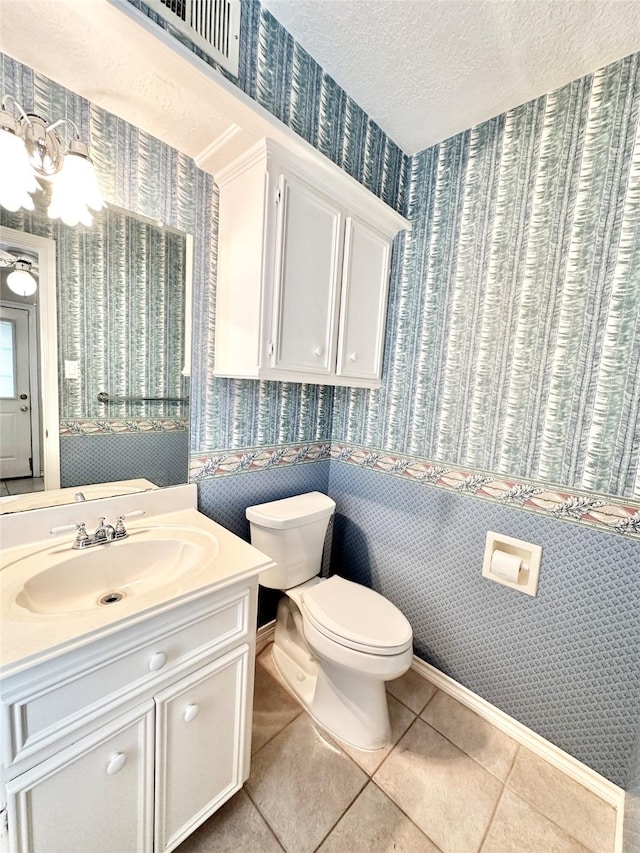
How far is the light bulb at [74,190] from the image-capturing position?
0.94 m

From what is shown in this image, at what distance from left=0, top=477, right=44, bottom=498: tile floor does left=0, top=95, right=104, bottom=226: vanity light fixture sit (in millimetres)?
747

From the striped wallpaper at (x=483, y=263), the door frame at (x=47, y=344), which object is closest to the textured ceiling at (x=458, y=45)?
the striped wallpaper at (x=483, y=263)

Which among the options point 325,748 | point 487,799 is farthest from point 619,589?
point 325,748

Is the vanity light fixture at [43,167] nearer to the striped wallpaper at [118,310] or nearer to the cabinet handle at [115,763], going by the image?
the striped wallpaper at [118,310]

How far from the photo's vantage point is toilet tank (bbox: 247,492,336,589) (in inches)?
57.4

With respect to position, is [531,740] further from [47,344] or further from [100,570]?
[47,344]

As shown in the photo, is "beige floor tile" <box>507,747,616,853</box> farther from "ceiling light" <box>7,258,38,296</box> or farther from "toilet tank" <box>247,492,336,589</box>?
"ceiling light" <box>7,258,38,296</box>

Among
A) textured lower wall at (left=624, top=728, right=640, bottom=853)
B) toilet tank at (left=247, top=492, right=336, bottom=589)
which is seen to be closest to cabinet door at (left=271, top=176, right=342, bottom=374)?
toilet tank at (left=247, top=492, right=336, bottom=589)

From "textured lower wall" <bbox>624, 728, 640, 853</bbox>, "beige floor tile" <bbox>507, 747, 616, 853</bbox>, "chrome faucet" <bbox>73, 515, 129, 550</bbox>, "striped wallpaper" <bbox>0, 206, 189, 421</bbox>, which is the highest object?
"striped wallpaper" <bbox>0, 206, 189, 421</bbox>

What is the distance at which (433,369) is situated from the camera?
5.09 ft

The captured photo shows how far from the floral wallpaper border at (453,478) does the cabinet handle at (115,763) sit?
806 mm

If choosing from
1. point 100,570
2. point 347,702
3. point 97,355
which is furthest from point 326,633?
point 97,355

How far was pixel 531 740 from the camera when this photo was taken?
1353mm

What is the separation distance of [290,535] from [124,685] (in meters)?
0.78
